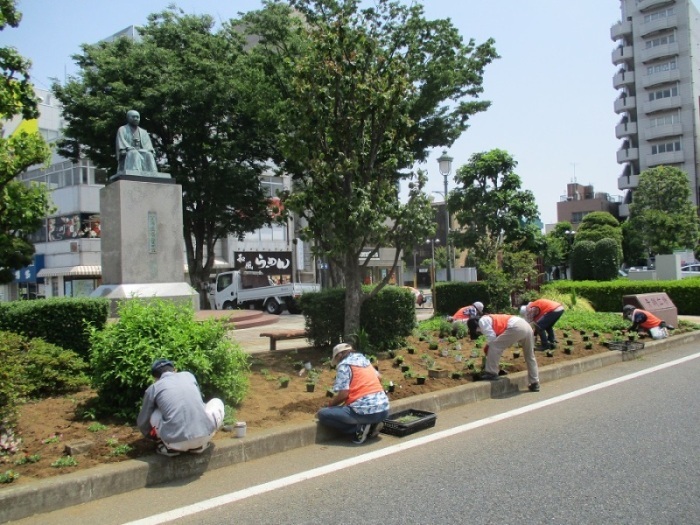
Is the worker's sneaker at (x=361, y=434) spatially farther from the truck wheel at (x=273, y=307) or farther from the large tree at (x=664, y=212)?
the large tree at (x=664, y=212)

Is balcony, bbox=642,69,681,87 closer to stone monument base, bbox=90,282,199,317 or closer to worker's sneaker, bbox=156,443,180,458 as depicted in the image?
stone monument base, bbox=90,282,199,317

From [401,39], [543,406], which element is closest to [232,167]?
[401,39]

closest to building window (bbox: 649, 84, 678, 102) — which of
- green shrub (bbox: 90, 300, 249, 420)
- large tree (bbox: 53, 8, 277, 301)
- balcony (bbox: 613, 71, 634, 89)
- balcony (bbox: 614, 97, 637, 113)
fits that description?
balcony (bbox: 614, 97, 637, 113)

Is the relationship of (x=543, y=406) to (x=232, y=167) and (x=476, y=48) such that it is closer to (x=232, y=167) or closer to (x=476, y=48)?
(x=476, y=48)

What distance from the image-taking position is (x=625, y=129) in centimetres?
6669

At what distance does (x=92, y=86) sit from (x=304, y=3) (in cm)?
927

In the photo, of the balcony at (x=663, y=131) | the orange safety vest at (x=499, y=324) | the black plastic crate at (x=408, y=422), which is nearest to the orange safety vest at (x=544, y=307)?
the orange safety vest at (x=499, y=324)

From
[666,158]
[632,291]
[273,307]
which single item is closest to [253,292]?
[273,307]

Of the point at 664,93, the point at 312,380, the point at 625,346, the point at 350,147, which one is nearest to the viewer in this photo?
the point at 312,380

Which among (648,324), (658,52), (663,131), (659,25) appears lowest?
(648,324)

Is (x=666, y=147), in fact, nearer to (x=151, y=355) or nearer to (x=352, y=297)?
(x=352, y=297)

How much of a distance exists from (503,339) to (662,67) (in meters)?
67.7

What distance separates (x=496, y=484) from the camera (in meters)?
4.73

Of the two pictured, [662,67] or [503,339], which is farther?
[662,67]
